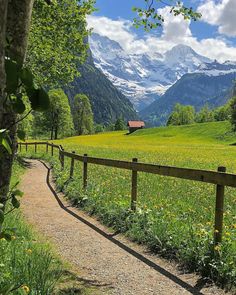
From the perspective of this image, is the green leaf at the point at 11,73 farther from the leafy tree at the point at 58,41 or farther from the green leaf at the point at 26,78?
the leafy tree at the point at 58,41

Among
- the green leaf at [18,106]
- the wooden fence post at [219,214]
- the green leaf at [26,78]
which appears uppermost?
the green leaf at [26,78]

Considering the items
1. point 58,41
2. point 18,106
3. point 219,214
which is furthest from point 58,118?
point 18,106

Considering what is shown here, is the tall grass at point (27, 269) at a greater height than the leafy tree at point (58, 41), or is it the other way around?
the leafy tree at point (58, 41)

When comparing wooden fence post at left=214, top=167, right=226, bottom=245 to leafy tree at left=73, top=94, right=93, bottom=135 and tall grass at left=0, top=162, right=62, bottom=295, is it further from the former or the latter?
leafy tree at left=73, top=94, right=93, bottom=135

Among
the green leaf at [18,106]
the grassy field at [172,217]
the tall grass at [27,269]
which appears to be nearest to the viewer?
the green leaf at [18,106]

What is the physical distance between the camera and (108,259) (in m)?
7.37

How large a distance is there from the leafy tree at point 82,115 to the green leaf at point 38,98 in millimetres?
140883

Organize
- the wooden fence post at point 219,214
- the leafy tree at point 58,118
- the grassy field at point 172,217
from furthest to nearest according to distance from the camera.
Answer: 1. the leafy tree at point 58,118
2. the wooden fence post at point 219,214
3. the grassy field at point 172,217

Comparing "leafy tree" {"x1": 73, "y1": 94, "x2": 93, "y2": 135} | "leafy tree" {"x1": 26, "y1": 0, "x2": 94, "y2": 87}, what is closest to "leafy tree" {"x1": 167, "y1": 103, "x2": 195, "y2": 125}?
"leafy tree" {"x1": 73, "y1": 94, "x2": 93, "y2": 135}

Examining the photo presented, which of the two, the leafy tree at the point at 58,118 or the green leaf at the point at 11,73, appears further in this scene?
the leafy tree at the point at 58,118

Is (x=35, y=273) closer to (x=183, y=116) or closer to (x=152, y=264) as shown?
(x=152, y=264)

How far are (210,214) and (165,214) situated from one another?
4.16 ft

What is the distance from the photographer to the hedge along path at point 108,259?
19.7ft

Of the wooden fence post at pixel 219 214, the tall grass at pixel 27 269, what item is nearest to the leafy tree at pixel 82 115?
the wooden fence post at pixel 219 214
